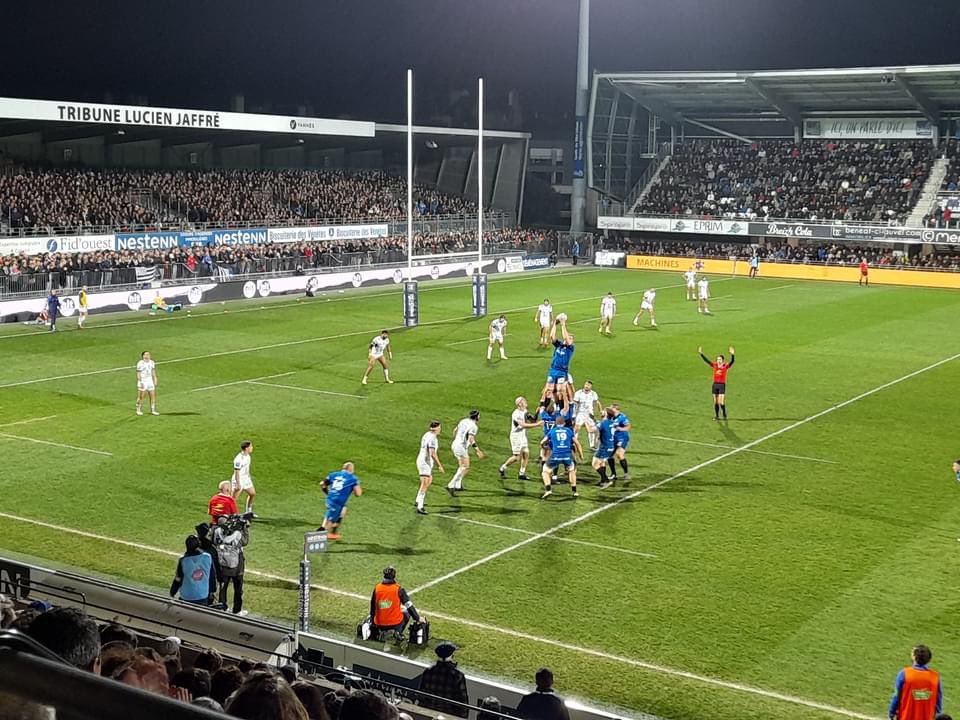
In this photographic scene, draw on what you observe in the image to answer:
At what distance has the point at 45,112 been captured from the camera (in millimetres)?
52625

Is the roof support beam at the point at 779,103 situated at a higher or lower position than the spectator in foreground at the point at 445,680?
higher

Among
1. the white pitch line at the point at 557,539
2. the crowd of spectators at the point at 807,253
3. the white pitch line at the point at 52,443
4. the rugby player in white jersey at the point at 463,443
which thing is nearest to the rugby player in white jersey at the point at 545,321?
the rugby player in white jersey at the point at 463,443

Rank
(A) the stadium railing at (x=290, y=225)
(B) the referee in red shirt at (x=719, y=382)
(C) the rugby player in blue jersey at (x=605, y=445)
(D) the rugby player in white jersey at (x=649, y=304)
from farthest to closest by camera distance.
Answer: (A) the stadium railing at (x=290, y=225) < (D) the rugby player in white jersey at (x=649, y=304) < (B) the referee in red shirt at (x=719, y=382) < (C) the rugby player in blue jersey at (x=605, y=445)

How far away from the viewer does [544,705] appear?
969 cm

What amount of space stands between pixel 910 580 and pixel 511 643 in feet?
20.3

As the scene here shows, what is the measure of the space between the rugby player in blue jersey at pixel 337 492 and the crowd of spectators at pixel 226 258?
29585mm

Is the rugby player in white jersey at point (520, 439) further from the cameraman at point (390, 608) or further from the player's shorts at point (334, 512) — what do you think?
the cameraman at point (390, 608)

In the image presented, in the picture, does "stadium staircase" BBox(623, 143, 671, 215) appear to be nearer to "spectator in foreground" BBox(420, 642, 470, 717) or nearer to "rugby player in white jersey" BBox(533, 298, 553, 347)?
"rugby player in white jersey" BBox(533, 298, 553, 347)

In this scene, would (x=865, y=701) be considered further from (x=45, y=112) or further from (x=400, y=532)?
(x=45, y=112)

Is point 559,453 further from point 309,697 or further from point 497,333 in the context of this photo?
point 309,697

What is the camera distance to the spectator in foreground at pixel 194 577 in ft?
46.1

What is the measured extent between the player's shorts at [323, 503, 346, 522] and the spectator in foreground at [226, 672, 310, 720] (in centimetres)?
1505

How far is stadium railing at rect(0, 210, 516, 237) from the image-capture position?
51.7 meters

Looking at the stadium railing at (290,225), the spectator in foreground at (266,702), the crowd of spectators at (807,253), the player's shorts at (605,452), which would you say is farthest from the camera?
the crowd of spectators at (807,253)
